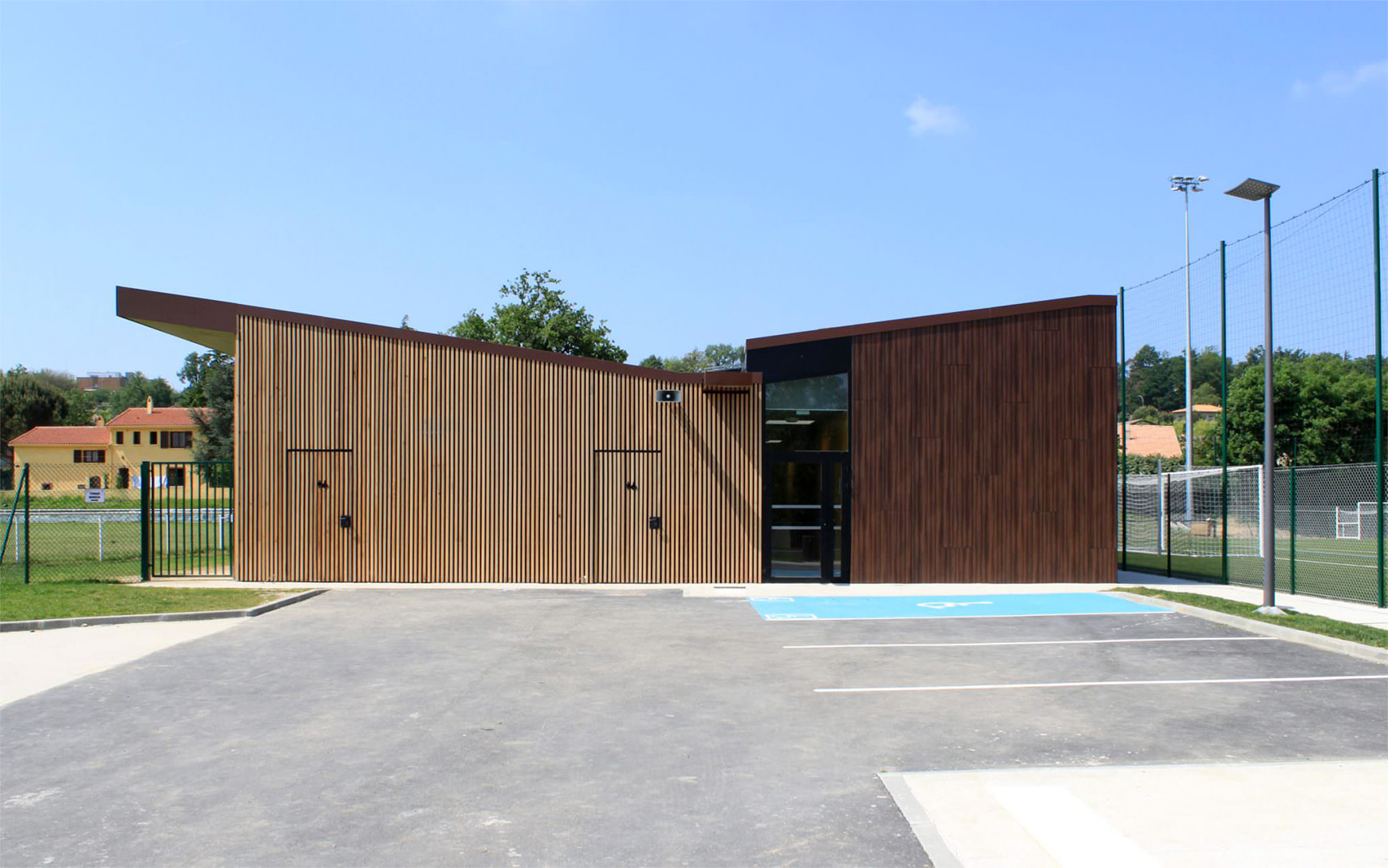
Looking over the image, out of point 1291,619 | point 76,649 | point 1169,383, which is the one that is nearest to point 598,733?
point 76,649

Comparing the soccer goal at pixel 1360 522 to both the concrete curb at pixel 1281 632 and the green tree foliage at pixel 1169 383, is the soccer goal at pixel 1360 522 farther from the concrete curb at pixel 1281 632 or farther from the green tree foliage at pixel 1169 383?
the green tree foliage at pixel 1169 383

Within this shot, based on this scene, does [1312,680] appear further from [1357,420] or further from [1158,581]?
[1357,420]

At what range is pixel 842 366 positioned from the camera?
19.6 meters

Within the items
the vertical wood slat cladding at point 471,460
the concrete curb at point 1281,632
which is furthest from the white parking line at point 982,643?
the vertical wood slat cladding at point 471,460

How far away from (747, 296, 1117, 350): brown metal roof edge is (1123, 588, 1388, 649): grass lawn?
5.78 metres

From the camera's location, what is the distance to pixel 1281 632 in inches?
Answer: 506

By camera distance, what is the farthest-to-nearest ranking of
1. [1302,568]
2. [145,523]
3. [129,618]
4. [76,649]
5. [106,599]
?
[1302,568] < [145,523] < [106,599] < [129,618] < [76,649]

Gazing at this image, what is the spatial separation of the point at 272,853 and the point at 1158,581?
62.8ft

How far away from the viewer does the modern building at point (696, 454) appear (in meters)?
19.2

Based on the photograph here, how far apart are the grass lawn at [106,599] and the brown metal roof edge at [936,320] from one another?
33.9 ft

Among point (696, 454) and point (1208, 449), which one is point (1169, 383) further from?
point (696, 454)

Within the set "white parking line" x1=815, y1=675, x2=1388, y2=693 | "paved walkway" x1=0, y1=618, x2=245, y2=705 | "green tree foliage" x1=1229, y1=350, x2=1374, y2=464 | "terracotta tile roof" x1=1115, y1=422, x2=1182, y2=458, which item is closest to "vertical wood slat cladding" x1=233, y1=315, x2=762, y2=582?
"paved walkway" x1=0, y1=618, x2=245, y2=705

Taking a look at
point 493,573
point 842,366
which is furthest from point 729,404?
point 493,573

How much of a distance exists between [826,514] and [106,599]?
12443 millimetres
